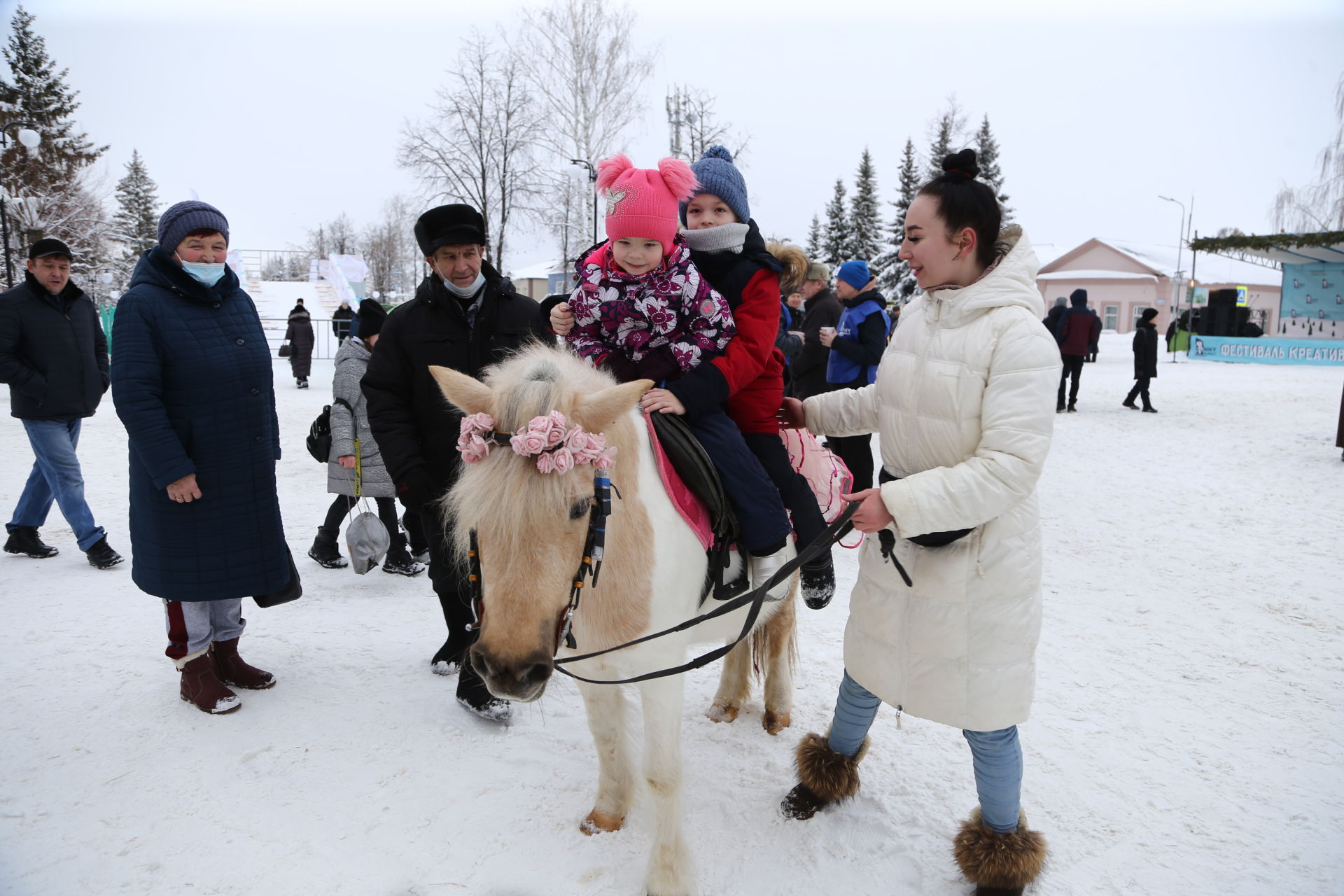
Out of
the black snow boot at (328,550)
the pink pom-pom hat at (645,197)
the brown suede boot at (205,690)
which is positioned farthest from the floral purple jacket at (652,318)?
the black snow boot at (328,550)

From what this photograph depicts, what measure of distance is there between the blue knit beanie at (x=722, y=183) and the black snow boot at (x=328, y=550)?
4.22 meters

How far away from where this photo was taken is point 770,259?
2607 millimetres

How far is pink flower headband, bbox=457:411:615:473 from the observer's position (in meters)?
1.75

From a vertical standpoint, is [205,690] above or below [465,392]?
below

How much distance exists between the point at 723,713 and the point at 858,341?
407 centimetres

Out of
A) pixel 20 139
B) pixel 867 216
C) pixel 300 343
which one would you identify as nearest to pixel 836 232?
pixel 867 216

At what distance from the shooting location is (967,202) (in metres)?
2.16

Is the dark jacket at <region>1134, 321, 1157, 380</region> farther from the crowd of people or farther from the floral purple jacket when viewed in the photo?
the floral purple jacket

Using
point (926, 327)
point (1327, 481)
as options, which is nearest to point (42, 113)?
point (926, 327)

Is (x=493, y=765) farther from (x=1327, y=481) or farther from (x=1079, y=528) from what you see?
(x=1327, y=481)

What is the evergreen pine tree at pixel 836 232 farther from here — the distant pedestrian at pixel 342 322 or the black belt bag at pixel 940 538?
the black belt bag at pixel 940 538

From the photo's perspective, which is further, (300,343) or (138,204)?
(138,204)

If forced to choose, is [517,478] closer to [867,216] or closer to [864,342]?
[864,342]

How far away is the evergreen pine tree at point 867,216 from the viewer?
3697 cm
